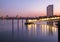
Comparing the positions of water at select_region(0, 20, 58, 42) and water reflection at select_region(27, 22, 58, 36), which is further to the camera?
water reflection at select_region(27, 22, 58, 36)

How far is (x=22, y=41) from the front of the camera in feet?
14.5

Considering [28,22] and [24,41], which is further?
[28,22]

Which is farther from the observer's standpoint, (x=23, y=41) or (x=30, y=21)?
(x=30, y=21)

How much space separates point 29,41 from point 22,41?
248mm

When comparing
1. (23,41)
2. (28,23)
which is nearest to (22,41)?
(23,41)

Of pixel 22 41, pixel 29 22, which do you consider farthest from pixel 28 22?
pixel 22 41

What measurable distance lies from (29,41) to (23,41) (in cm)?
21

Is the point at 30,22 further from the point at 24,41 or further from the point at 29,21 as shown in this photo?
the point at 24,41

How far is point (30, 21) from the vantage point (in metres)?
13.9

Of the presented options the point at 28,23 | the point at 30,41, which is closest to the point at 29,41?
the point at 30,41

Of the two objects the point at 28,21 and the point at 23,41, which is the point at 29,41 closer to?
the point at 23,41

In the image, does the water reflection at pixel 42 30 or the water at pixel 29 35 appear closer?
the water at pixel 29 35

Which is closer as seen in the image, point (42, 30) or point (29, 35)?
point (29, 35)

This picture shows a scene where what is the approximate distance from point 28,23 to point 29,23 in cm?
13
